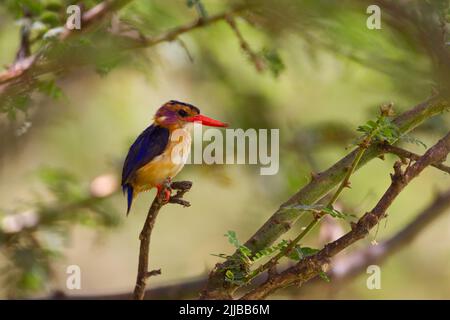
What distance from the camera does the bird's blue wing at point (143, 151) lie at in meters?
2.46

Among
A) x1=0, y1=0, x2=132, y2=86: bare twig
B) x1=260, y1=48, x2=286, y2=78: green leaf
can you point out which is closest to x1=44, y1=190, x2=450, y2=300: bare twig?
x1=260, y1=48, x2=286, y2=78: green leaf

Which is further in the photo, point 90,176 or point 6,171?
point 90,176

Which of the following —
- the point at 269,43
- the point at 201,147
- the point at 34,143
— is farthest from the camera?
the point at 34,143

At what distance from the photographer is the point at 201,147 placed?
11.4 feet

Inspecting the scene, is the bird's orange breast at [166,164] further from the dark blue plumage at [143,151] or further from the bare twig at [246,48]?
the bare twig at [246,48]

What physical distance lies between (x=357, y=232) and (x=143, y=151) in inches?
30.3

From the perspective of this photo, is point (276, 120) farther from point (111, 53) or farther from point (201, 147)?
point (111, 53)

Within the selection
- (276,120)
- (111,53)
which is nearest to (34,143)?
(276,120)

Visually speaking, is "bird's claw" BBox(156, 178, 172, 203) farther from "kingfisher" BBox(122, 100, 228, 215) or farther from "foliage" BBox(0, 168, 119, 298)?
"foliage" BBox(0, 168, 119, 298)

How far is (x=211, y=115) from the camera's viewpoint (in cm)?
425

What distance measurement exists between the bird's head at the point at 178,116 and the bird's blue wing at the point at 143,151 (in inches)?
2.1
